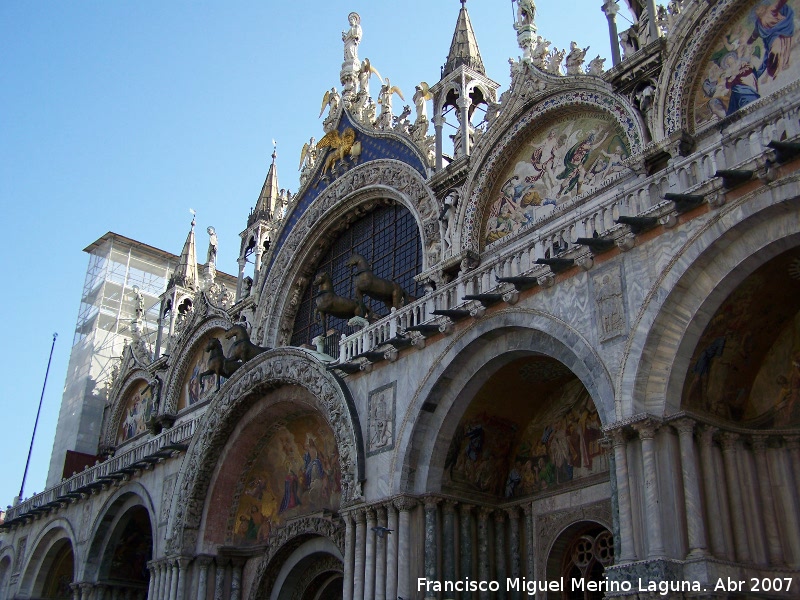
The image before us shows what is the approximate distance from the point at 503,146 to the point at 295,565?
9134 mm

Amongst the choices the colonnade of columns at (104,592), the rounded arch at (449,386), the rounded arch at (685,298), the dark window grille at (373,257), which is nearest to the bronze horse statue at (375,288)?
the dark window grille at (373,257)

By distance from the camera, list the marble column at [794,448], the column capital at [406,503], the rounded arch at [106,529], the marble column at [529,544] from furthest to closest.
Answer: the rounded arch at [106,529] < the column capital at [406,503] < the marble column at [529,544] < the marble column at [794,448]

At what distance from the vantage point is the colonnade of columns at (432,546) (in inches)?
513

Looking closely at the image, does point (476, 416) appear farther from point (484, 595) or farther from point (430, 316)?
point (484, 595)

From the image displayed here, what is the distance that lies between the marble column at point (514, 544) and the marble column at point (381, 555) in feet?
6.20

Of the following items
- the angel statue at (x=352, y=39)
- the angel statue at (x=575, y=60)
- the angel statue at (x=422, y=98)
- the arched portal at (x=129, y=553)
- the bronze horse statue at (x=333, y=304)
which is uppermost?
the angel statue at (x=352, y=39)

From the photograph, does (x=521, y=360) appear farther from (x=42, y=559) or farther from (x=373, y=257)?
(x=42, y=559)

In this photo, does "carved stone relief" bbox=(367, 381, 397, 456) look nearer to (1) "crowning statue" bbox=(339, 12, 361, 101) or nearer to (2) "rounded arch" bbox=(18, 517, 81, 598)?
(1) "crowning statue" bbox=(339, 12, 361, 101)

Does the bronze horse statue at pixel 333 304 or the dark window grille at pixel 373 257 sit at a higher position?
the dark window grille at pixel 373 257

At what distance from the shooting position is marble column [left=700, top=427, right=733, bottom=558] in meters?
9.68

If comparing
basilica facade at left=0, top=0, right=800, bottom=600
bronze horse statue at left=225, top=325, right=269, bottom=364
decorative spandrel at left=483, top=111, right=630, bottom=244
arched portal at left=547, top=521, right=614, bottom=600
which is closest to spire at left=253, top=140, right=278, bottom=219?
basilica facade at left=0, top=0, right=800, bottom=600

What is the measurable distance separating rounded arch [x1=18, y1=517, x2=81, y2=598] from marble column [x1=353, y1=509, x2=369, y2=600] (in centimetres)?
1409

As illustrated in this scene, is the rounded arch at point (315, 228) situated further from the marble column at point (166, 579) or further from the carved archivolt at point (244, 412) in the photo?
the marble column at point (166, 579)

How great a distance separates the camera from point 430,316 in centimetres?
1421
